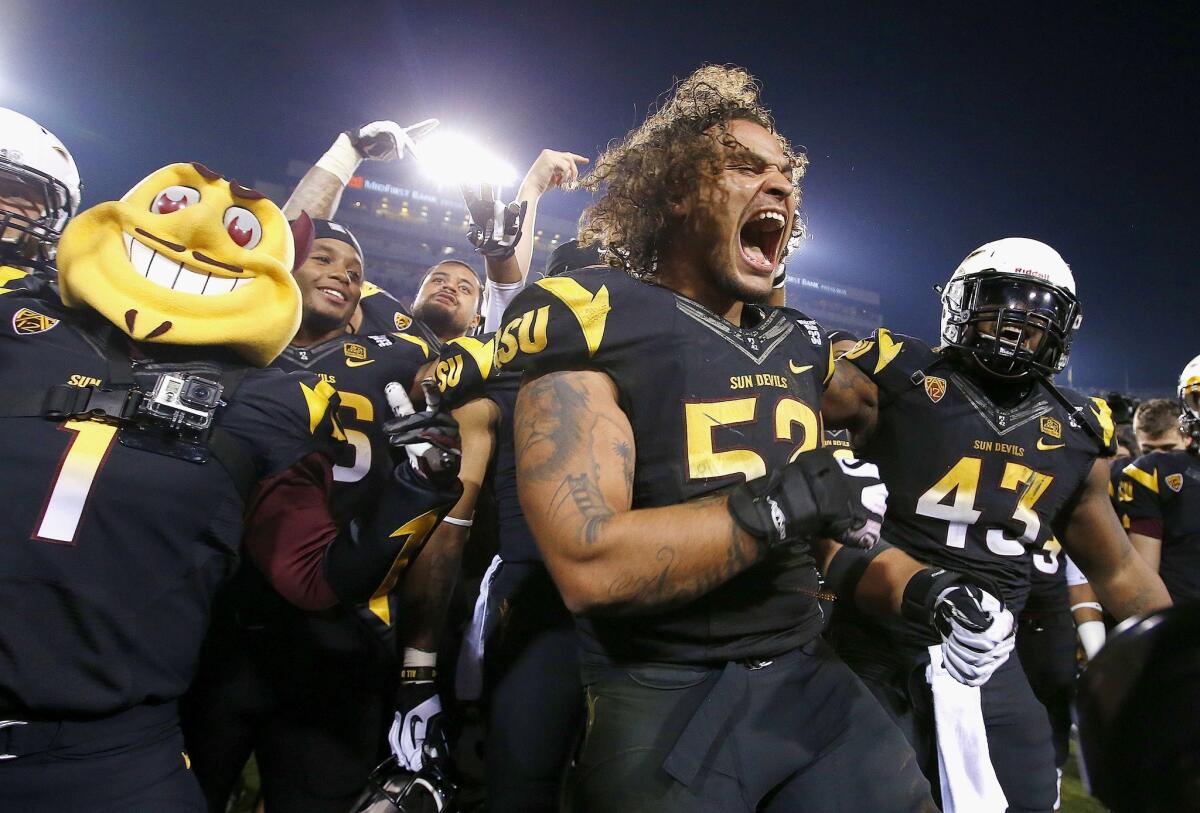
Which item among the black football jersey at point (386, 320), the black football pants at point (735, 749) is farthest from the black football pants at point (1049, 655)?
the black football jersey at point (386, 320)

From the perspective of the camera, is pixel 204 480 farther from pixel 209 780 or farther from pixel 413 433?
pixel 209 780

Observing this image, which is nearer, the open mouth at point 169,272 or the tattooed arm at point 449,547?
the open mouth at point 169,272

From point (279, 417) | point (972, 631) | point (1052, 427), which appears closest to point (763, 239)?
point (972, 631)

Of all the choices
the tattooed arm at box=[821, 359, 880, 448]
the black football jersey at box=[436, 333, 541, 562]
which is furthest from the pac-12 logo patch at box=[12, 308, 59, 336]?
the tattooed arm at box=[821, 359, 880, 448]

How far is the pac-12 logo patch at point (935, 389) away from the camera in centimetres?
310

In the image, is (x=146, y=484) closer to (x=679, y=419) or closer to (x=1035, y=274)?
(x=679, y=419)

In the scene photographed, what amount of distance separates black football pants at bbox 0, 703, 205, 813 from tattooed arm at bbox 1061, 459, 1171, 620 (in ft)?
11.7

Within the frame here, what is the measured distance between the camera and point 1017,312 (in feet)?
10.2

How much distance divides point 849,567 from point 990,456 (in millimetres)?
1048

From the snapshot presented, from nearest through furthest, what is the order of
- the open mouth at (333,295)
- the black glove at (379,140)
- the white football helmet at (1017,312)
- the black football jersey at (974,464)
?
1. the black football jersey at (974,464)
2. the white football helmet at (1017,312)
3. the open mouth at (333,295)
4. the black glove at (379,140)

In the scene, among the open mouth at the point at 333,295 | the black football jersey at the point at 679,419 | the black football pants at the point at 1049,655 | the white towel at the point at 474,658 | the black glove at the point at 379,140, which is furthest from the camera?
the black glove at the point at 379,140

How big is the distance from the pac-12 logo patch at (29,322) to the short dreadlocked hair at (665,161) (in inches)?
62.2

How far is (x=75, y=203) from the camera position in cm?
314

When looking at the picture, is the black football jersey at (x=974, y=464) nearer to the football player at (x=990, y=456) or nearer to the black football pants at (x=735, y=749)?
the football player at (x=990, y=456)
